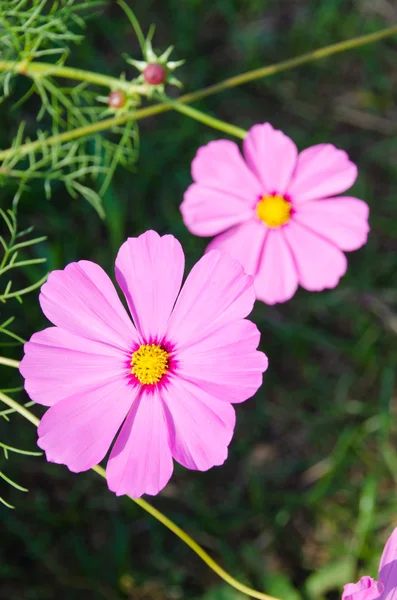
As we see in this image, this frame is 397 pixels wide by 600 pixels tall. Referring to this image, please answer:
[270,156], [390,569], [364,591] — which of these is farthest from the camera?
[270,156]

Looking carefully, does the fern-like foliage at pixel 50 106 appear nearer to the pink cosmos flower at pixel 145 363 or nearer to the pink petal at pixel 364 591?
the pink cosmos flower at pixel 145 363

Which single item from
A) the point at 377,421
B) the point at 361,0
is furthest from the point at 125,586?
the point at 361,0

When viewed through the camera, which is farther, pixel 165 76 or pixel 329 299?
pixel 329 299

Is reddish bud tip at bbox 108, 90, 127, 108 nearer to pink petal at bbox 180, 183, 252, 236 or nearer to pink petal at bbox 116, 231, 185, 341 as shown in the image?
pink petal at bbox 180, 183, 252, 236

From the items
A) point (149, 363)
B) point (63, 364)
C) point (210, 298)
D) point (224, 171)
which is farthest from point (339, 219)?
point (63, 364)

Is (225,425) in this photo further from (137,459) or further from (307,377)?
(307,377)

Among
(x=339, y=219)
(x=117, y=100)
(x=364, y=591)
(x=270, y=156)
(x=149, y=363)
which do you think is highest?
(x=117, y=100)

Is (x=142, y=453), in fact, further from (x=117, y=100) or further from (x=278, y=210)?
(x=117, y=100)
